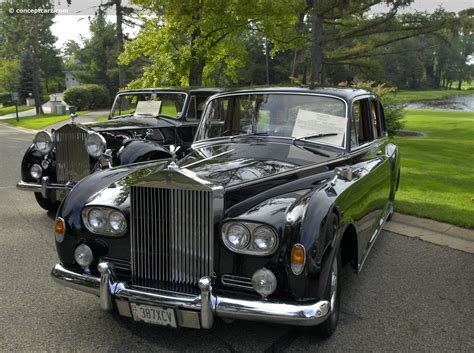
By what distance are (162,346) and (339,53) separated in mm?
22896

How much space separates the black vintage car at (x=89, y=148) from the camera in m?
5.89

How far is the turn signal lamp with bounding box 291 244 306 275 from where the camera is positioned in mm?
2625

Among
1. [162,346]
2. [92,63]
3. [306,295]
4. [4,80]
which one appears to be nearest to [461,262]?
[306,295]

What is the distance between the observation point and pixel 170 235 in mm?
2863

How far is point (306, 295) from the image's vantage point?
104 inches

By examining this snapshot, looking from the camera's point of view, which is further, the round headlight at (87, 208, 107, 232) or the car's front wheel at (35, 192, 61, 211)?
the car's front wheel at (35, 192, 61, 211)

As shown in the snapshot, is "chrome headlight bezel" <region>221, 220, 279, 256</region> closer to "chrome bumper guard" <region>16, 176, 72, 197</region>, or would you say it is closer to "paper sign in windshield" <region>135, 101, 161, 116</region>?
"chrome bumper guard" <region>16, 176, 72, 197</region>

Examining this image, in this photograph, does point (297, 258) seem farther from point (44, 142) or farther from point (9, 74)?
point (9, 74)

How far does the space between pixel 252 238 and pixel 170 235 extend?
0.54 metres

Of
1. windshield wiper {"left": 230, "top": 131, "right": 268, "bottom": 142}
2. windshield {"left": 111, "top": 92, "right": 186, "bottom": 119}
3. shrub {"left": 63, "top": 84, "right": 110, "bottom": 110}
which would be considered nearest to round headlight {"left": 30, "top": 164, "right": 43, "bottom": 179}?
windshield {"left": 111, "top": 92, "right": 186, "bottom": 119}

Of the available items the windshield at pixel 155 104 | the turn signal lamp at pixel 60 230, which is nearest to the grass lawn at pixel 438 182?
the windshield at pixel 155 104

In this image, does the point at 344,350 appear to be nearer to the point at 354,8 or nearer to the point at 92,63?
the point at 354,8

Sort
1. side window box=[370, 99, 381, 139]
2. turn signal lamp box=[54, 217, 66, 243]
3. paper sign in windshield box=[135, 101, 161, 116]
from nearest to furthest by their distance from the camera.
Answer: turn signal lamp box=[54, 217, 66, 243] → side window box=[370, 99, 381, 139] → paper sign in windshield box=[135, 101, 161, 116]

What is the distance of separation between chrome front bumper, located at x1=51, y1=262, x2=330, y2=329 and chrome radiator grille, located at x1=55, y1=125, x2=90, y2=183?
3.59m
